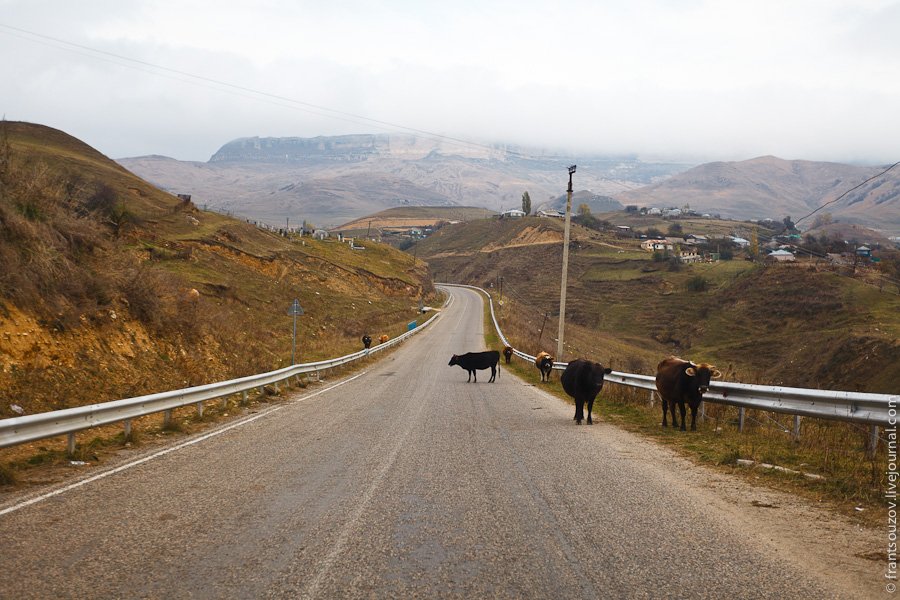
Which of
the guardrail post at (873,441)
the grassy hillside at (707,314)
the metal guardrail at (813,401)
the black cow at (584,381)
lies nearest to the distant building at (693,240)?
the grassy hillside at (707,314)

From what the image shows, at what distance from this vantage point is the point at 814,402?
33.9 ft

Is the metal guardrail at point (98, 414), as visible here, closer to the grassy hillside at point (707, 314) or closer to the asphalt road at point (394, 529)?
the asphalt road at point (394, 529)

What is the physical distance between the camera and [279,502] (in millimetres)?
7238

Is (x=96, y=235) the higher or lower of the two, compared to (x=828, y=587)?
higher

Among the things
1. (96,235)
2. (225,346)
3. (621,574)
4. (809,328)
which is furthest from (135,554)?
(809,328)

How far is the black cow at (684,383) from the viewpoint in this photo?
13133 millimetres

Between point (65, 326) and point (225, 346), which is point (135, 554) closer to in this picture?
point (65, 326)

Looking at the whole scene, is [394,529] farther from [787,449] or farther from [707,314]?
[707,314]

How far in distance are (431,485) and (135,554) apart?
11.3 feet

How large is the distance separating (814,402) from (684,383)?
3.32 m

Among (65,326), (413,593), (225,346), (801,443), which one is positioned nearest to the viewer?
(413,593)

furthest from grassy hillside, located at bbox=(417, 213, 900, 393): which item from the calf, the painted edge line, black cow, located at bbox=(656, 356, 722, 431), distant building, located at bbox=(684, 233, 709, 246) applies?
the painted edge line

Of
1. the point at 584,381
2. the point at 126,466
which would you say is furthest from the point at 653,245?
the point at 126,466

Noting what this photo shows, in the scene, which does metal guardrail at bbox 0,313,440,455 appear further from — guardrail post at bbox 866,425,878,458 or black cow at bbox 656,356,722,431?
guardrail post at bbox 866,425,878,458
